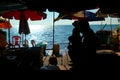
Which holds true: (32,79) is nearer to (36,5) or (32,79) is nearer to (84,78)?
(84,78)

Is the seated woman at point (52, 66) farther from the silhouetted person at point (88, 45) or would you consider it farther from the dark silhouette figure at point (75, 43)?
the silhouetted person at point (88, 45)

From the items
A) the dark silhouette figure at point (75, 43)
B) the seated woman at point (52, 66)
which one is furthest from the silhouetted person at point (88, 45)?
the seated woman at point (52, 66)

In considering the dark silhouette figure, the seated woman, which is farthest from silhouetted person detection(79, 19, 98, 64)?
the seated woman

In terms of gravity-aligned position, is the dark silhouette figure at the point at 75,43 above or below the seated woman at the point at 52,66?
above

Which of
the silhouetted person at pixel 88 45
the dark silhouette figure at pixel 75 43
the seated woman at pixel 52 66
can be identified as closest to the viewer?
the silhouetted person at pixel 88 45

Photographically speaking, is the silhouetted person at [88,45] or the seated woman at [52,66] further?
the seated woman at [52,66]

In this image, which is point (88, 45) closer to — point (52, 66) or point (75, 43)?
point (75, 43)

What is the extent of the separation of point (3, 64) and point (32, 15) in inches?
320

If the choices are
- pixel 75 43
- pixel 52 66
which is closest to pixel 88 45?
pixel 75 43

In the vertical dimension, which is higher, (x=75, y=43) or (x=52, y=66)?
(x=75, y=43)

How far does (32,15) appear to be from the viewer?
14859mm

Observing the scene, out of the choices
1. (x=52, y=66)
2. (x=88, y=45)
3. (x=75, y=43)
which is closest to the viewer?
(x=88, y=45)

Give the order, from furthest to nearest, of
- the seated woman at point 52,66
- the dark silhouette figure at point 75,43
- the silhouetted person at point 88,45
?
1. the dark silhouette figure at point 75,43
2. the seated woman at point 52,66
3. the silhouetted person at point 88,45

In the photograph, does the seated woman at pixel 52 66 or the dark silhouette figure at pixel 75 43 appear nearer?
the seated woman at pixel 52 66
